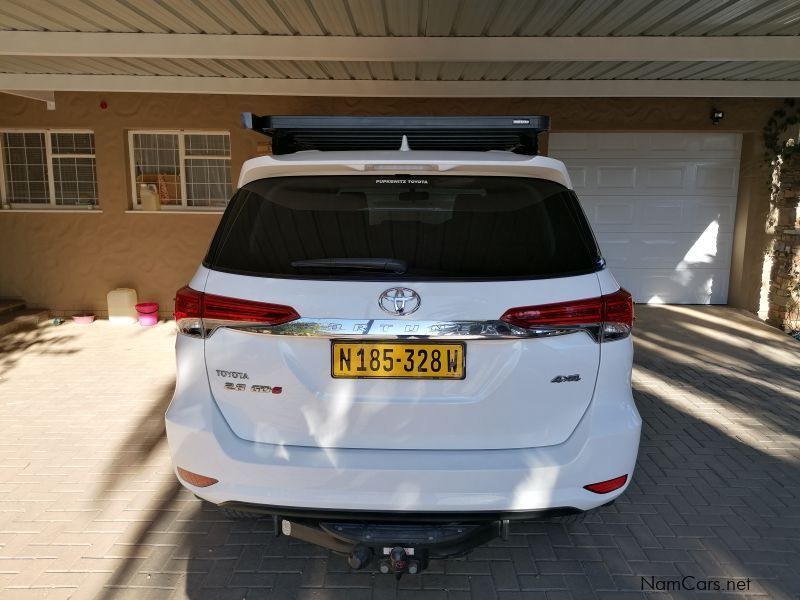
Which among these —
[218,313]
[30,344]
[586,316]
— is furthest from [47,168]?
[586,316]

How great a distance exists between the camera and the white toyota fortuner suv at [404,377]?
203 centimetres

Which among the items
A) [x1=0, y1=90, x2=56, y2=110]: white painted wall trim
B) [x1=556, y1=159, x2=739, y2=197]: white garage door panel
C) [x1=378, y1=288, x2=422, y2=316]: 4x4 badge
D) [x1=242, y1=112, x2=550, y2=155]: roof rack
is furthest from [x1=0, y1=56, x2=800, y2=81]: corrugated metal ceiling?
[x1=378, y1=288, x2=422, y2=316]: 4x4 badge

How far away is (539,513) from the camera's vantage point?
2064mm

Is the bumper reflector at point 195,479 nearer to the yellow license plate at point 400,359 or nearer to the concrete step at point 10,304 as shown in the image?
the yellow license plate at point 400,359

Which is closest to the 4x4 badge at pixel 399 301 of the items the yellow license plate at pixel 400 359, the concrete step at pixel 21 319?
the yellow license plate at pixel 400 359

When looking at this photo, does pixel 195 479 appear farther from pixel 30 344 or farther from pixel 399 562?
pixel 30 344

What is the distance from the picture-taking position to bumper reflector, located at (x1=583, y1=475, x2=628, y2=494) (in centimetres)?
211

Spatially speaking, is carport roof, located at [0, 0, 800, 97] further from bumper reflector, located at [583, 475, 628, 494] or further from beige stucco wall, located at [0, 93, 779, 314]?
bumper reflector, located at [583, 475, 628, 494]

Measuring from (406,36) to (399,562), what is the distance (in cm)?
450

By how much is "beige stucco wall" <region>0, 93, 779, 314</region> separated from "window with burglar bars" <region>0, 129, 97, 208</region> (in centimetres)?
24

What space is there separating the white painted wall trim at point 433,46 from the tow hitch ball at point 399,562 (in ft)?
14.5

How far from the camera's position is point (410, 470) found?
2.01 metres

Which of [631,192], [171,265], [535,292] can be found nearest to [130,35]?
[171,265]
